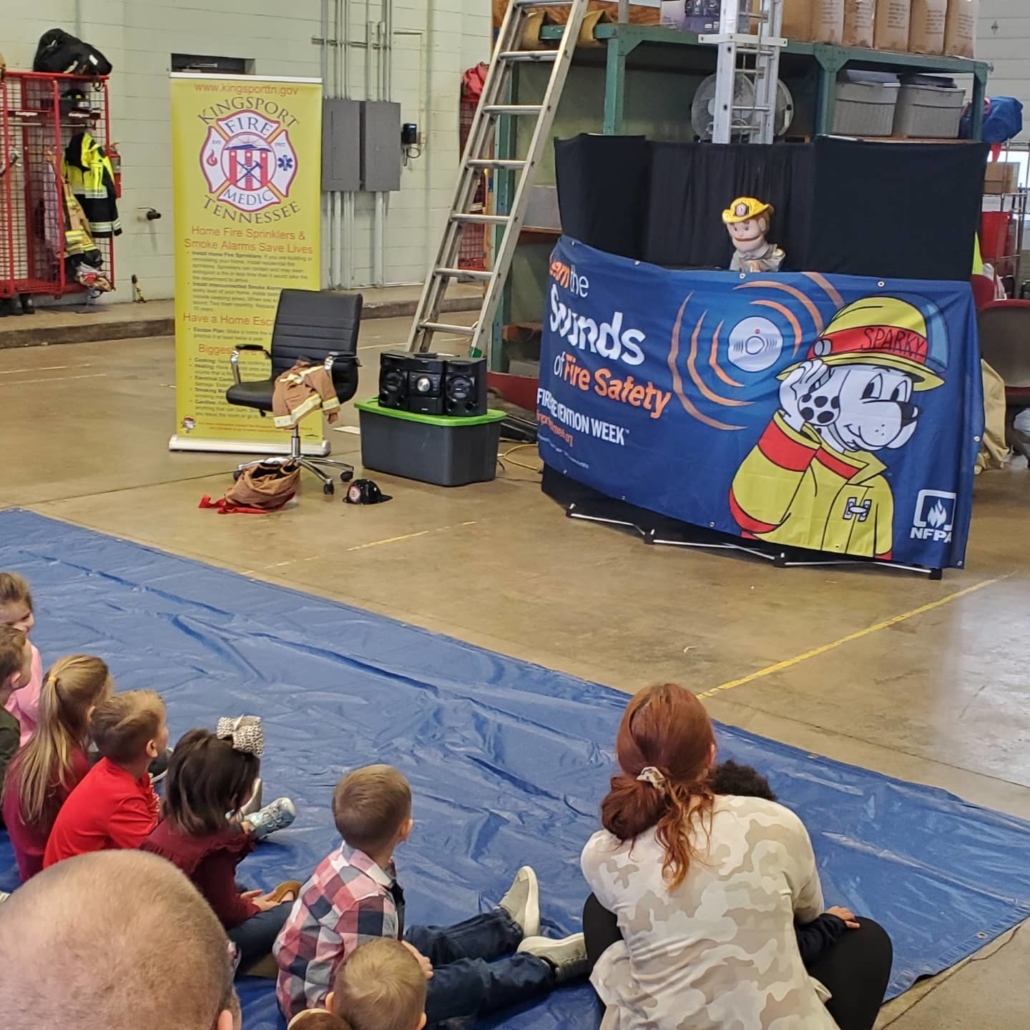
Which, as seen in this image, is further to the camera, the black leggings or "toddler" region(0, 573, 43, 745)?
"toddler" region(0, 573, 43, 745)

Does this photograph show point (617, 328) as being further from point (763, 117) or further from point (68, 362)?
point (68, 362)

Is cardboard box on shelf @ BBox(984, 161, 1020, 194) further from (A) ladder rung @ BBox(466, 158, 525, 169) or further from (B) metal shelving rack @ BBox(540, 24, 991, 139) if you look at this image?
(A) ladder rung @ BBox(466, 158, 525, 169)

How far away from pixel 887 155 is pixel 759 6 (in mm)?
2173

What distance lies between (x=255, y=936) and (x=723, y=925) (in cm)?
127

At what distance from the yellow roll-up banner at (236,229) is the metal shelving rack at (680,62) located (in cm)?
191

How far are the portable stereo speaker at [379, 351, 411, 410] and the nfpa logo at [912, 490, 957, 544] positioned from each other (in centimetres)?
303

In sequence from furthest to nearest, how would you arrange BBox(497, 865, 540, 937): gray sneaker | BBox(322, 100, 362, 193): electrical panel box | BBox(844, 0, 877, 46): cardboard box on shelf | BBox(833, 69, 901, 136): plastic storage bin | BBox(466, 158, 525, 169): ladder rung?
BBox(322, 100, 362, 193): electrical panel box → BBox(833, 69, 901, 136): plastic storage bin → BBox(844, 0, 877, 46): cardboard box on shelf → BBox(466, 158, 525, 169): ladder rung → BBox(497, 865, 540, 937): gray sneaker

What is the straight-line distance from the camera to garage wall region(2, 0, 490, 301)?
49.8 feet

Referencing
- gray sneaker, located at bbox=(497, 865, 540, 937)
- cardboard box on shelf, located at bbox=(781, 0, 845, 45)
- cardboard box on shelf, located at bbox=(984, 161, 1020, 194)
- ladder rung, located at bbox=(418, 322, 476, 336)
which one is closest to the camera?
gray sneaker, located at bbox=(497, 865, 540, 937)

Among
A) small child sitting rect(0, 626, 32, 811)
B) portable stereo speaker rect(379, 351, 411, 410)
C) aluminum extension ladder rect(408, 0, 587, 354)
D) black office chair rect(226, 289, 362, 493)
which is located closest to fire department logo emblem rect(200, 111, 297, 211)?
black office chair rect(226, 289, 362, 493)

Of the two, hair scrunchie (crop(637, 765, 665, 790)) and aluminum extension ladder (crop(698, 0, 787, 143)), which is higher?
aluminum extension ladder (crop(698, 0, 787, 143))

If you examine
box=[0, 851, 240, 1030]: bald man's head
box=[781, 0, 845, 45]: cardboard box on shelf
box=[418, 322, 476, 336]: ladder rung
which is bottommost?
box=[418, 322, 476, 336]: ladder rung

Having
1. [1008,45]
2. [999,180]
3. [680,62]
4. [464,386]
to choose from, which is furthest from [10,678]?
[1008,45]

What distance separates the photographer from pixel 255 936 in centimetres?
349
